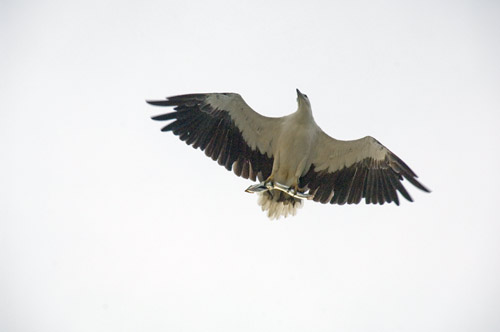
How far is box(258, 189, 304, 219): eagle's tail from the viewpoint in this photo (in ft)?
29.7

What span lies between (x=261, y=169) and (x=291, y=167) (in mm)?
476

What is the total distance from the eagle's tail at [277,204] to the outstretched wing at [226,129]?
0.34 metres

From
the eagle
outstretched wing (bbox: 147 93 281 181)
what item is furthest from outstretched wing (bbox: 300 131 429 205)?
outstretched wing (bbox: 147 93 281 181)

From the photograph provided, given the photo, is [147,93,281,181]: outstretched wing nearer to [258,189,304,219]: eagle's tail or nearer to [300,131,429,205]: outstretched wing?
[258,189,304,219]: eagle's tail

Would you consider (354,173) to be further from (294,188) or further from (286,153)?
(286,153)

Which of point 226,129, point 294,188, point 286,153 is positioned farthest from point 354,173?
point 226,129

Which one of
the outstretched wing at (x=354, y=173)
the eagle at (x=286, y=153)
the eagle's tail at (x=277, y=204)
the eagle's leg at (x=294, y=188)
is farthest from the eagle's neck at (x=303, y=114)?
the eagle's tail at (x=277, y=204)

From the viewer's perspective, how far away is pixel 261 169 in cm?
895

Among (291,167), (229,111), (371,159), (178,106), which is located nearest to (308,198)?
(291,167)

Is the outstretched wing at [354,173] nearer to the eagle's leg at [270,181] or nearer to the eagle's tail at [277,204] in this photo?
the eagle's tail at [277,204]

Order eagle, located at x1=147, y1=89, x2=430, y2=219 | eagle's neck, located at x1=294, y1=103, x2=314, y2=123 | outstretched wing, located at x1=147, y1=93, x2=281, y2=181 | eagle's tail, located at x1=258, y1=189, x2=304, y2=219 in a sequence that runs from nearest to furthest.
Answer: eagle's neck, located at x1=294, y1=103, x2=314, y2=123 → eagle, located at x1=147, y1=89, x2=430, y2=219 → outstretched wing, located at x1=147, y1=93, x2=281, y2=181 → eagle's tail, located at x1=258, y1=189, x2=304, y2=219

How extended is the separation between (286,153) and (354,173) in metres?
1.11

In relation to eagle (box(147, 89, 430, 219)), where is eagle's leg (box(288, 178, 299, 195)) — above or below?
below

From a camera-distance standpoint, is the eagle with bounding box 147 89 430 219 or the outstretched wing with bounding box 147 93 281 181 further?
the outstretched wing with bounding box 147 93 281 181
